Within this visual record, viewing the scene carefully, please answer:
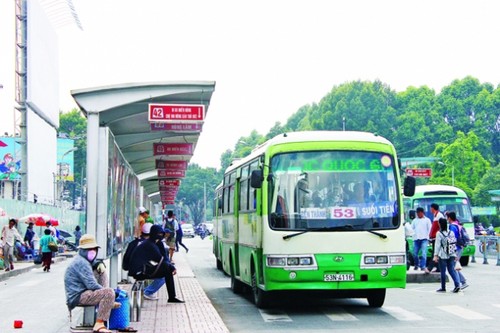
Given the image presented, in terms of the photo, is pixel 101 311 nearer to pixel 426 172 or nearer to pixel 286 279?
pixel 286 279

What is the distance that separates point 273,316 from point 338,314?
1.14 m

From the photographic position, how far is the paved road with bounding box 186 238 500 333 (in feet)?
43.4

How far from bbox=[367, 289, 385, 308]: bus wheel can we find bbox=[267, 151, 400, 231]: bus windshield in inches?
66.1

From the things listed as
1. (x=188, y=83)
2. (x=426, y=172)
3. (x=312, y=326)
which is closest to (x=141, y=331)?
(x=312, y=326)

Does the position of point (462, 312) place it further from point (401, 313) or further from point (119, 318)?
point (119, 318)

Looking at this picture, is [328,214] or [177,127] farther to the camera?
[177,127]

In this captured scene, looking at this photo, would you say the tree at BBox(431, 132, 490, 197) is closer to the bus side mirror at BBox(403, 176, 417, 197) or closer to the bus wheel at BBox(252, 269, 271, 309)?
the bus wheel at BBox(252, 269, 271, 309)

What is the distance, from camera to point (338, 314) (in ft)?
49.9

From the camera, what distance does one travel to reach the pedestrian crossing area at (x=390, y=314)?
564 inches

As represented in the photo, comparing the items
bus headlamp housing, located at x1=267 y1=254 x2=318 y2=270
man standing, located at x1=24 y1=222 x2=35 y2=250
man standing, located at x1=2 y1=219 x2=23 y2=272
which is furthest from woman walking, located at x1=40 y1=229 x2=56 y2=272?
bus headlamp housing, located at x1=267 y1=254 x2=318 y2=270

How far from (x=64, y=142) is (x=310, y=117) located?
29799 mm

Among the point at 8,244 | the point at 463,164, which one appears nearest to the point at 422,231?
the point at 8,244

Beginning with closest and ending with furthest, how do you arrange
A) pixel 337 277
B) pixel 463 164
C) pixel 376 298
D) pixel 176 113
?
pixel 337 277, pixel 376 298, pixel 176 113, pixel 463 164

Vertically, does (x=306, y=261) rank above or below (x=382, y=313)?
above
